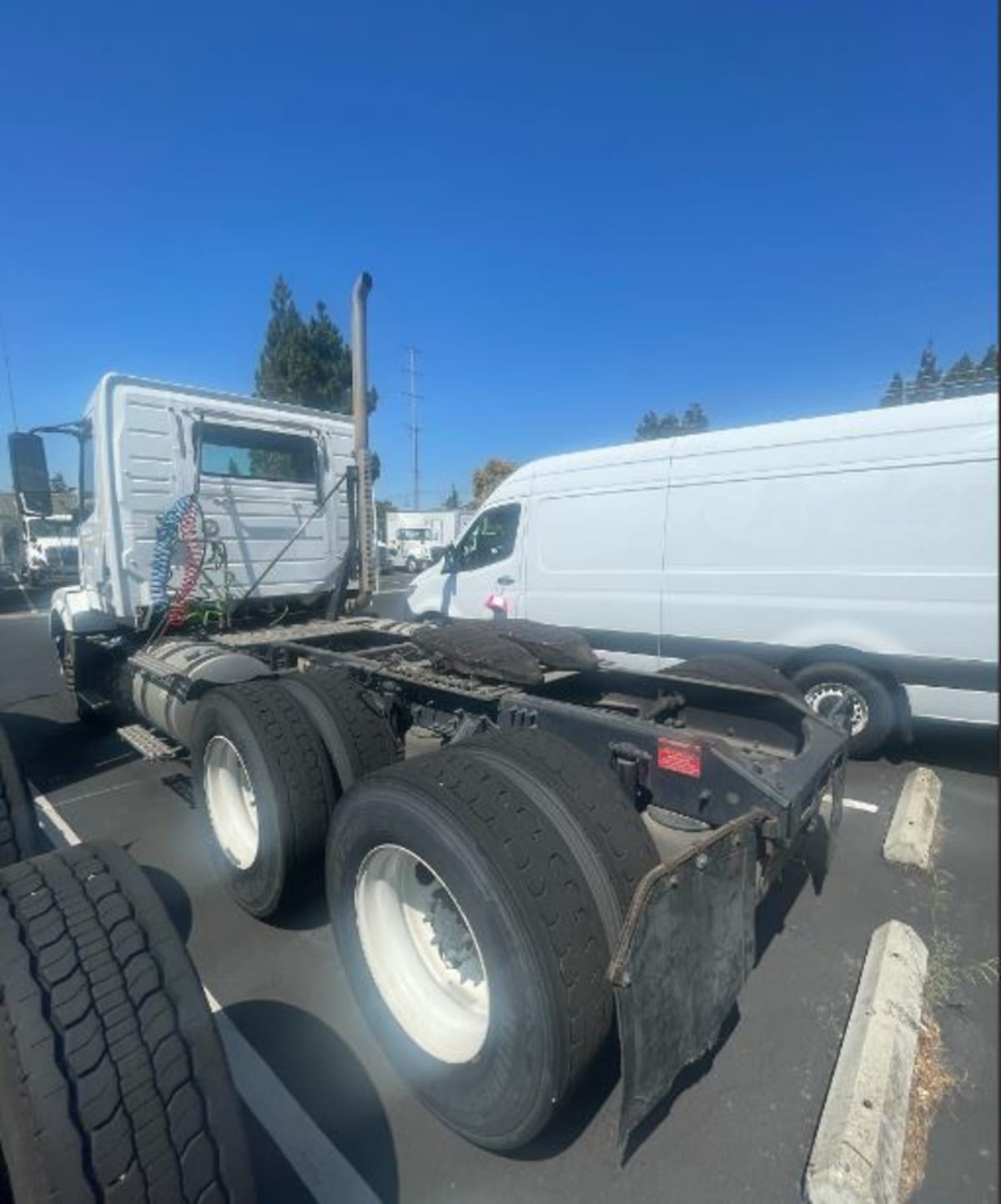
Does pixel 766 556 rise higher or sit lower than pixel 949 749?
higher

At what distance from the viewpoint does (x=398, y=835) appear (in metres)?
2.19

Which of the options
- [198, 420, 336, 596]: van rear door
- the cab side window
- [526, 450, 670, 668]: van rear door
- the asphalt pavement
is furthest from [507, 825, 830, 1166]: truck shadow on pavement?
the cab side window

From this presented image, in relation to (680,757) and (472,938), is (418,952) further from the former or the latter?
(680,757)

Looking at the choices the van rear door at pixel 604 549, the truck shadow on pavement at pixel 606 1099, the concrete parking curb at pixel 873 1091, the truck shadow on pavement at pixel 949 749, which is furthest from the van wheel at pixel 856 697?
the concrete parking curb at pixel 873 1091

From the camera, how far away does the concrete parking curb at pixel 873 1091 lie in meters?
1.87

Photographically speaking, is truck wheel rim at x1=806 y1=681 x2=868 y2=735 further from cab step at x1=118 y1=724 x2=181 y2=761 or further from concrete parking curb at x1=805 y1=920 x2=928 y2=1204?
cab step at x1=118 y1=724 x2=181 y2=761

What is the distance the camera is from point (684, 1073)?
7.85 ft

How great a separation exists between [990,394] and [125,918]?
86.3 inches

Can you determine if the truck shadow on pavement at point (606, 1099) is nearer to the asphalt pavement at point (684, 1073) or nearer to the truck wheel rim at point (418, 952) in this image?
the asphalt pavement at point (684, 1073)

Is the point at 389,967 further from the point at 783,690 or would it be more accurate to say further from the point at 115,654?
the point at 115,654

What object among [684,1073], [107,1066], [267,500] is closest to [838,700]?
[684,1073]

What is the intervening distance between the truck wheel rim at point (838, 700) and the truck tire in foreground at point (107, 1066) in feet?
16.7

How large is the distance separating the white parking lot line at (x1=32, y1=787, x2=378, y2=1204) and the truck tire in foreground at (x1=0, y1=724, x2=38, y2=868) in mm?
1095

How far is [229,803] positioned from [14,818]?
3.52 feet
